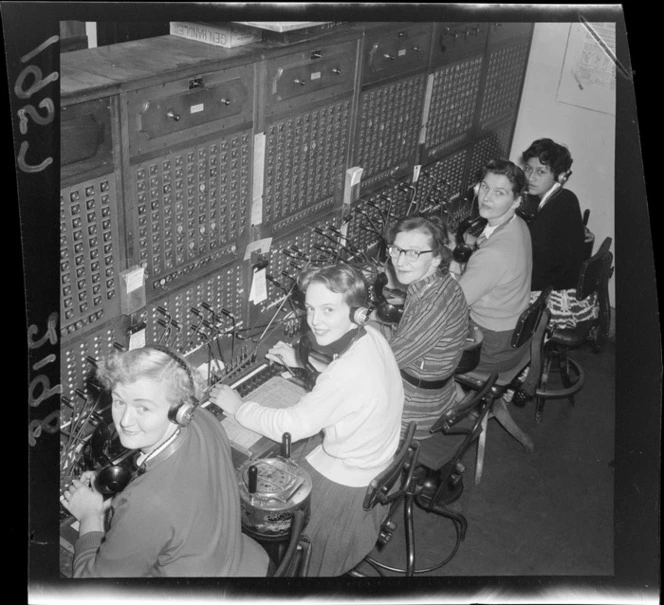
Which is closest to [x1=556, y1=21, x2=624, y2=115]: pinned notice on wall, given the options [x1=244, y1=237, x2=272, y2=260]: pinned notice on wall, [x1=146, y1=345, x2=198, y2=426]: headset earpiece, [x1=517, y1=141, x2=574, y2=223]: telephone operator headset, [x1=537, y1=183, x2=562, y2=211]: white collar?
[x1=517, y1=141, x2=574, y2=223]: telephone operator headset

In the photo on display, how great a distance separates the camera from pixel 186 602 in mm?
2139

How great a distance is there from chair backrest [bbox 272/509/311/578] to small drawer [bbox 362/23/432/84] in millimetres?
2087

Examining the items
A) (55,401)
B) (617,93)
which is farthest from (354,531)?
(617,93)

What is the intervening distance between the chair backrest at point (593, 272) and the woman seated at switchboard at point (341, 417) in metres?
1.58

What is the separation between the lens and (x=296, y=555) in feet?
7.86

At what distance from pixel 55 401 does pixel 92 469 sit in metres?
0.61

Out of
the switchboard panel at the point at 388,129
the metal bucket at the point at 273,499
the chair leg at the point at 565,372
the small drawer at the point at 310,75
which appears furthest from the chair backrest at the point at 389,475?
the chair leg at the point at 565,372

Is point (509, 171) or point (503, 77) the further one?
point (503, 77)

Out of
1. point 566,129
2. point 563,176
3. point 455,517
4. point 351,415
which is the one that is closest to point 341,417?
point 351,415

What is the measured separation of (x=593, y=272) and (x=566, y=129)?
93 centimetres

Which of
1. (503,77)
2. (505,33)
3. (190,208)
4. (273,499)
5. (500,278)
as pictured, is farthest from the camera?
(503,77)

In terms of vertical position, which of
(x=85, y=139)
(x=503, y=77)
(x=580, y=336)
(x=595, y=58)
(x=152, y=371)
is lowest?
(x=580, y=336)

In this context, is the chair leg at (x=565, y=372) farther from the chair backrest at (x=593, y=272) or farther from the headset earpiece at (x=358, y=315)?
the headset earpiece at (x=358, y=315)

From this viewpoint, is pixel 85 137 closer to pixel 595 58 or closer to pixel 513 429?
pixel 595 58
